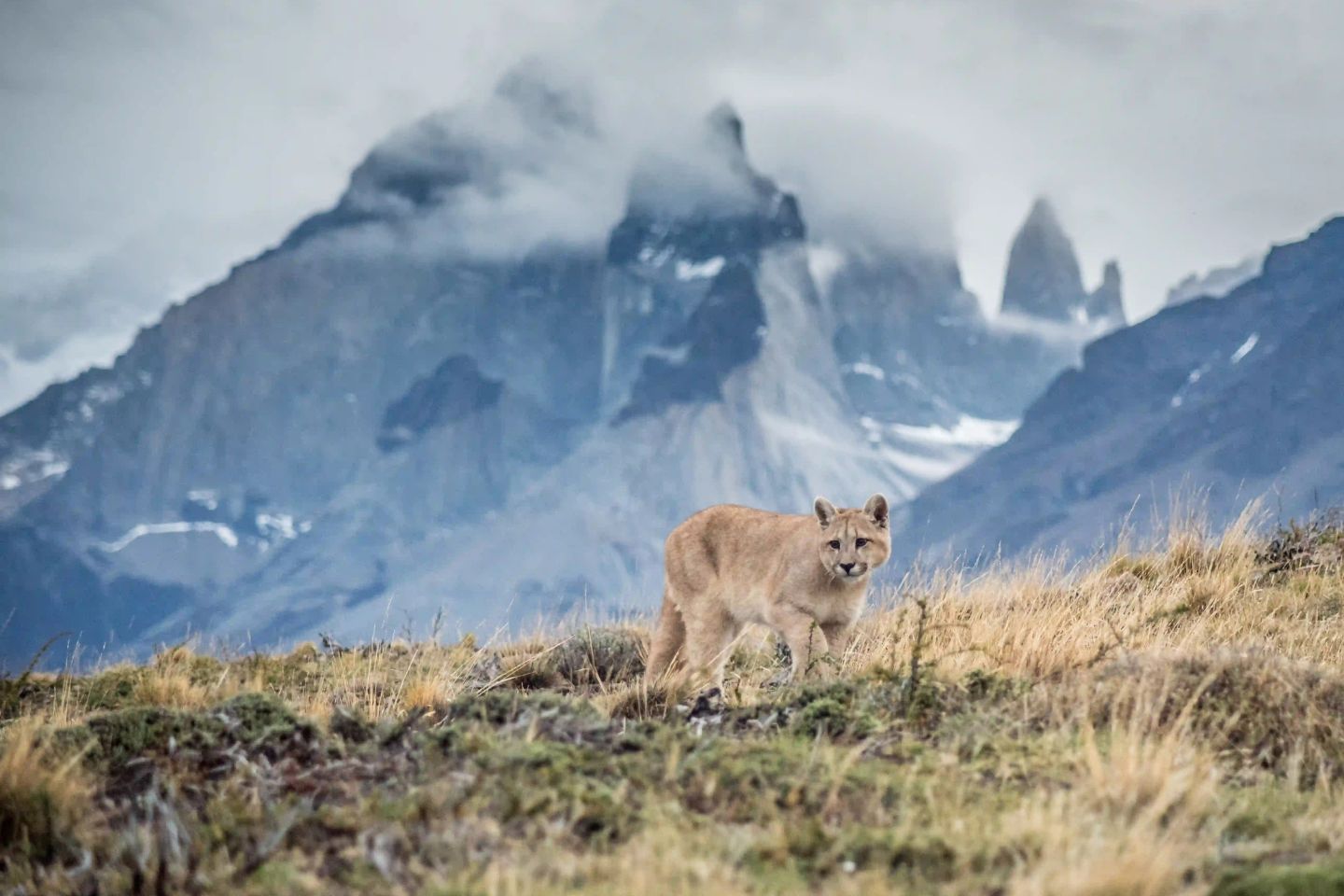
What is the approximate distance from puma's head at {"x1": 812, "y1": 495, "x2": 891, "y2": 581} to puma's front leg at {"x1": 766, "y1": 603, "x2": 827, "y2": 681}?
49 cm

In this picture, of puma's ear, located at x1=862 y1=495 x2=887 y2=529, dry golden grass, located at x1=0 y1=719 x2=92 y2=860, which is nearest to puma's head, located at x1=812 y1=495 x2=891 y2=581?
puma's ear, located at x1=862 y1=495 x2=887 y2=529

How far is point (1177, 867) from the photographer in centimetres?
518

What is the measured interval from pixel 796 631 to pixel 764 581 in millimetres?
719

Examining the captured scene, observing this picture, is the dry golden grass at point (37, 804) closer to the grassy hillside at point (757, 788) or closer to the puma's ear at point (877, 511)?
the grassy hillside at point (757, 788)

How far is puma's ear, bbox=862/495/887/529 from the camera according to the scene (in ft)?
40.5

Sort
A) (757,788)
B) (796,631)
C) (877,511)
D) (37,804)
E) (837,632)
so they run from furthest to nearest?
(877,511), (837,632), (796,631), (757,788), (37,804)

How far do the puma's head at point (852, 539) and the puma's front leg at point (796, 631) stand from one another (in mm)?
488

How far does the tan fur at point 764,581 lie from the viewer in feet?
A: 38.8

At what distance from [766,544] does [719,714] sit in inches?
172

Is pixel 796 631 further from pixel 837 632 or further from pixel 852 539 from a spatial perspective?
pixel 852 539

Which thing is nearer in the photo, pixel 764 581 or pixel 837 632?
pixel 837 632

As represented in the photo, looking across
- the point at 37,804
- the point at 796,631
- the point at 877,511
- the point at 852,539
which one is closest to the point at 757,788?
the point at 37,804

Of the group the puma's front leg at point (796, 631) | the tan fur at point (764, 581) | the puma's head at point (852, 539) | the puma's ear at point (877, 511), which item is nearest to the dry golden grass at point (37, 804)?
the tan fur at point (764, 581)

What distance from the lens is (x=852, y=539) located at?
38.8 ft
